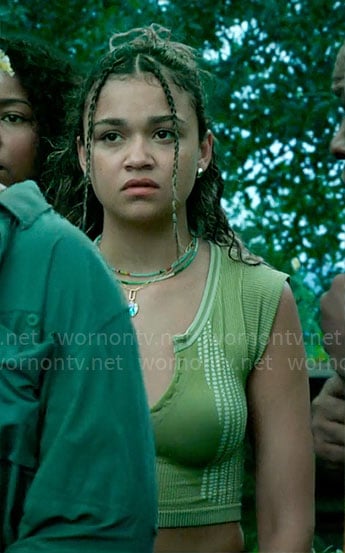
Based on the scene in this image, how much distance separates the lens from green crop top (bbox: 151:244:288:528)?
8.95 feet

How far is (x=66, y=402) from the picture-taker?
1694 mm

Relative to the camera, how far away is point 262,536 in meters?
2.92

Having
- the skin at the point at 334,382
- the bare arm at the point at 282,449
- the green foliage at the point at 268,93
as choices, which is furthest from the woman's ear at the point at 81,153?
the green foliage at the point at 268,93

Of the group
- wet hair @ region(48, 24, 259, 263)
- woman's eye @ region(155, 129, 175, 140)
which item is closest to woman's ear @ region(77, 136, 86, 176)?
wet hair @ region(48, 24, 259, 263)

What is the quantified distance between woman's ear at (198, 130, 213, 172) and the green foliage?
2702mm

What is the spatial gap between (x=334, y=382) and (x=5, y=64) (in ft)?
4.12

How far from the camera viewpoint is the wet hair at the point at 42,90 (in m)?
3.39

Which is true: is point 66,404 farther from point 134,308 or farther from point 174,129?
point 174,129

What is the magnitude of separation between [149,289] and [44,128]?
0.66 metres

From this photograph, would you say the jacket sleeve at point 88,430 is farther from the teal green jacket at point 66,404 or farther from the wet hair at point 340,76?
the wet hair at point 340,76

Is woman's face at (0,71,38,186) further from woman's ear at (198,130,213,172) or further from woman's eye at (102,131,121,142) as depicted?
woman's ear at (198,130,213,172)

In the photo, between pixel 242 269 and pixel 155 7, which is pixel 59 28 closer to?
pixel 155 7

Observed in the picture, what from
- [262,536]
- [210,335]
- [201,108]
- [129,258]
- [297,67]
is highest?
[297,67]

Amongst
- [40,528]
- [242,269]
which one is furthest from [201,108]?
[40,528]
